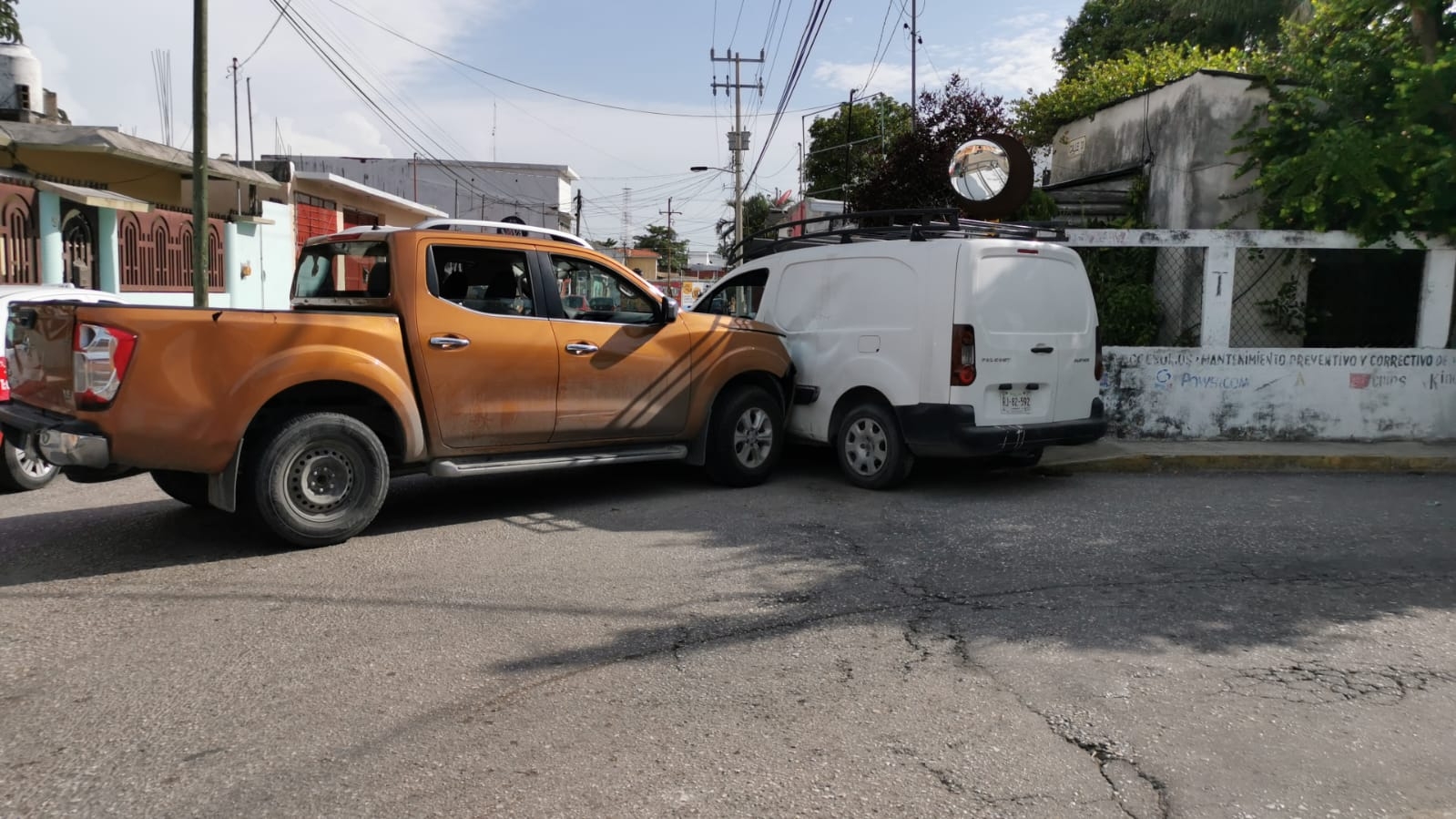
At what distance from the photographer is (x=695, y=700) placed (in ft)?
12.6

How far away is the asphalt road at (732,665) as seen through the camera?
3.22 metres

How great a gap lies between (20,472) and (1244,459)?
10012 millimetres

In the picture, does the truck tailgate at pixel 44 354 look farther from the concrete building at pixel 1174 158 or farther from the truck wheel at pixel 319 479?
the concrete building at pixel 1174 158

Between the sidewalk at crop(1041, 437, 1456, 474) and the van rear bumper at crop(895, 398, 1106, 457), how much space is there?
1.41 m

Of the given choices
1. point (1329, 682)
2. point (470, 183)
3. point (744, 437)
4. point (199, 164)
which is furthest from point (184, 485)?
point (470, 183)

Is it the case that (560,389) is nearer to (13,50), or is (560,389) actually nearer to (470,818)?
(470,818)

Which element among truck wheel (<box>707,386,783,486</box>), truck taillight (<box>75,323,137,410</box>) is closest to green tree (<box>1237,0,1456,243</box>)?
truck wheel (<box>707,386,783,486</box>)

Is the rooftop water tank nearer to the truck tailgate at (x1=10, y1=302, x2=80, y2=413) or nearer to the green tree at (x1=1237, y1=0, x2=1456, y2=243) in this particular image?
the truck tailgate at (x1=10, y1=302, x2=80, y2=413)

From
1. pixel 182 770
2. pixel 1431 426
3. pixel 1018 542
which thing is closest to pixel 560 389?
pixel 1018 542

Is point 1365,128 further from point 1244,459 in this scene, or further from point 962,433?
point 962,433

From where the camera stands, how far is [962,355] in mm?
7254

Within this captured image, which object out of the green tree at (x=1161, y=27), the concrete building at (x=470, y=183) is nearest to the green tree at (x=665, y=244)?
the concrete building at (x=470, y=183)

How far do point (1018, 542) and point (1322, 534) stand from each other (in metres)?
2.04

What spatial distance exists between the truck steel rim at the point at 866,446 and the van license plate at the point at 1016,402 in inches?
35.2
